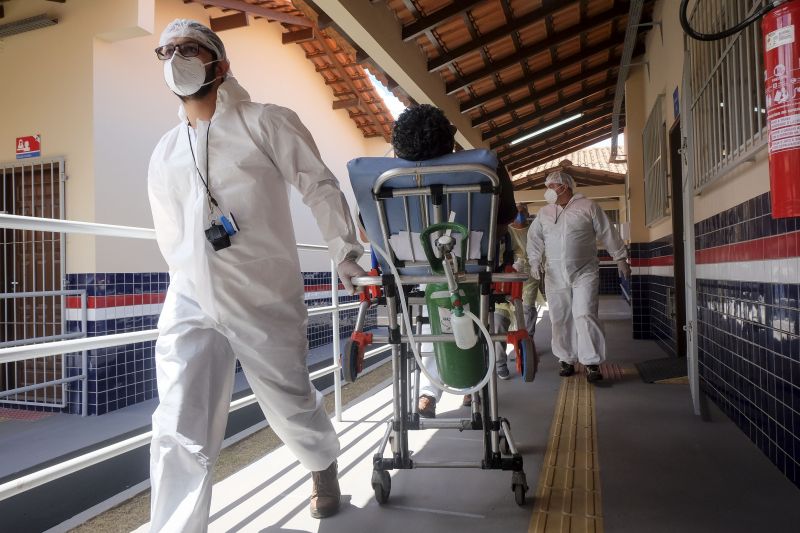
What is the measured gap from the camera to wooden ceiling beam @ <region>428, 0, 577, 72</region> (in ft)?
17.0

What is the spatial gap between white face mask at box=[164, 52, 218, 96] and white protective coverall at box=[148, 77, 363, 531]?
7 centimetres

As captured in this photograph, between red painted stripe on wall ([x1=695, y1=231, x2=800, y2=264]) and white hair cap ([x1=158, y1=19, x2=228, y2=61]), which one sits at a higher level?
white hair cap ([x1=158, y1=19, x2=228, y2=61])

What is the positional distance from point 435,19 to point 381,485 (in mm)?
4039

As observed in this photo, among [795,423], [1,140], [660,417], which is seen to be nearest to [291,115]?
[795,423]

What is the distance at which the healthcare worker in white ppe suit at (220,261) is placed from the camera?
147cm

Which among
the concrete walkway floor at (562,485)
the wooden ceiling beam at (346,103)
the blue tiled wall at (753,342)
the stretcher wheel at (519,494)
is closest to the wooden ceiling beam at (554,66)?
the wooden ceiling beam at (346,103)

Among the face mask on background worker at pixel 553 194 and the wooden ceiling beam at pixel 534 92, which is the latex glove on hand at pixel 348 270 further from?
the wooden ceiling beam at pixel 534 92

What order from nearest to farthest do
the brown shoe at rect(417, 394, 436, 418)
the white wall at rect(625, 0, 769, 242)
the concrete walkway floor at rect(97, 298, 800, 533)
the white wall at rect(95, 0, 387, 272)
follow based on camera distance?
the concrete walkway floor at rect(97, 298, 800, 533) < the white wall at rect(625, 0, 769, 242) < the brown shoe at rect(417, 394, 436, 418) < the white wall at rect(95, 0, 387, 272)

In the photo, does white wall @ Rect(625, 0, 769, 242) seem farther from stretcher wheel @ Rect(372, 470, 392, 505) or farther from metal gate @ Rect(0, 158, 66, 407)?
metal gate @ Rect(0, 158, 66, 407)

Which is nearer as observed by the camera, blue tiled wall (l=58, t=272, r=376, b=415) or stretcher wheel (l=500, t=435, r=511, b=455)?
stretcher wheel (l=500, t=435, r=511, b=455)

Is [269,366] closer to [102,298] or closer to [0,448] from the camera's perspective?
[0,448]

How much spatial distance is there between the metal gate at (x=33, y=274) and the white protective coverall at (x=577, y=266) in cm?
396

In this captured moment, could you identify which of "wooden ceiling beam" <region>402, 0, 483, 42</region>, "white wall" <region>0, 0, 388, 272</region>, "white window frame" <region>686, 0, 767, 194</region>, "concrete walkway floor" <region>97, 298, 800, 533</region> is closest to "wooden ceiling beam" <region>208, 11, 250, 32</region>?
"white wall" <region>0, 0, 388, 272</region>

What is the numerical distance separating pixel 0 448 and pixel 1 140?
9.62 feet
